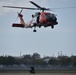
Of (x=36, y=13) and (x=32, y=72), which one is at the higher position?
(x=36, y=13)

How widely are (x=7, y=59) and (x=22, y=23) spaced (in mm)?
89417

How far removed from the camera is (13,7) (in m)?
57.5

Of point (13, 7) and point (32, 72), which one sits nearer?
point (13, 7)

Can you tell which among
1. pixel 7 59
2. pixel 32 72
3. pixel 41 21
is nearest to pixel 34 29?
pixel 41 21

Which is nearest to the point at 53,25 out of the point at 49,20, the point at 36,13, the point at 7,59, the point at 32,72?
the point at 49,20

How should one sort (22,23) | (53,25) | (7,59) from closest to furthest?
(53,25) → (22,23) → (7,59)

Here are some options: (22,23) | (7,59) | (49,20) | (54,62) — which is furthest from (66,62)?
(49,20)

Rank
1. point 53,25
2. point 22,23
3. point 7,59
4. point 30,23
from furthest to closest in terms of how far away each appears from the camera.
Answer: point 7,59 < point 22,23 < point 30,23 < point 53,25

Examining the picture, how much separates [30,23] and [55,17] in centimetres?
653

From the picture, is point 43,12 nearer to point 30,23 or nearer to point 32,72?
point 30,23

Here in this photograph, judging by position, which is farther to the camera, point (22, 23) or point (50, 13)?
point (22, 23)

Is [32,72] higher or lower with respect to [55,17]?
lower

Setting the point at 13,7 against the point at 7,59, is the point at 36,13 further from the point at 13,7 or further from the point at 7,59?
the point at 7,59

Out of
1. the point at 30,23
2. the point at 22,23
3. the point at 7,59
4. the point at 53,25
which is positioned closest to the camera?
the point at 53,25
